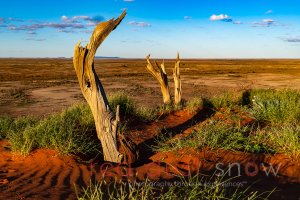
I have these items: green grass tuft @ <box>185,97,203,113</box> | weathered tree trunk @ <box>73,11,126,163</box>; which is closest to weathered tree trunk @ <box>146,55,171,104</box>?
green grass tuft @ <box>185,97,203,113</box>

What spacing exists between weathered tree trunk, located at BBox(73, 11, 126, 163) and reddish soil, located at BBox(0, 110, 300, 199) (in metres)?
0.33

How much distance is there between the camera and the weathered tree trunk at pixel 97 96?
6602 millimetres

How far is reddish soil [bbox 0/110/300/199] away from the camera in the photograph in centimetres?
501

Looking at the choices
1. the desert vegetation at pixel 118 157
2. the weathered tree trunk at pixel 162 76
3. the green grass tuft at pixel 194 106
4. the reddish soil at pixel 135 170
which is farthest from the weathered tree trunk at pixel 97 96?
the weathered tree trunk at pixel 162 76

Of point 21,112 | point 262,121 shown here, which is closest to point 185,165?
point 262,121

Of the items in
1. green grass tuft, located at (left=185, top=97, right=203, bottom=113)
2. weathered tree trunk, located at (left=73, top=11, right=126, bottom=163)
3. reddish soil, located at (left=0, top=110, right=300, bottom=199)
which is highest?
weathered tree trunk, located at (left=73, top=11, right=126, bottom=163)

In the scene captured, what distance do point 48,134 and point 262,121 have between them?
5785 mm

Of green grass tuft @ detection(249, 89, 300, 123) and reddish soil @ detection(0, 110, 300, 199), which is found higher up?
green grass tuft @ detection(249, 89, 300, 123)

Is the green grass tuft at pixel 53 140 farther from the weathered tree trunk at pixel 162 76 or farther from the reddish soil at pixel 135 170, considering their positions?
the weathered tree trunk at pixel 162 76

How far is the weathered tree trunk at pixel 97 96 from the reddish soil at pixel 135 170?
331mm

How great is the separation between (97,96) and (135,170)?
1.56 m

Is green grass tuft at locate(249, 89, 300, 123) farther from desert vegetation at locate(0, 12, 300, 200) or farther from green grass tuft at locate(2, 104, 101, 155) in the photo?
green grass tuft at locate(2, 104, 101, 155)

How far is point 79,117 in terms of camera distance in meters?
9.20

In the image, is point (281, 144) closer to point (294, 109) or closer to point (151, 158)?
point (151, 158)
